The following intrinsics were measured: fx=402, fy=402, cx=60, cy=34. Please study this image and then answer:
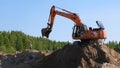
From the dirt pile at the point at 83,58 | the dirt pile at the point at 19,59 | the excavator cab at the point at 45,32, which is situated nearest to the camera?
the dirt pile at the point at 83,58

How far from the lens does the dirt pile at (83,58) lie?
35.7 meters

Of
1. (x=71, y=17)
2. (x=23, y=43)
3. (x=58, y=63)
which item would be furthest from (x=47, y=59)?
(x=23, y=43)

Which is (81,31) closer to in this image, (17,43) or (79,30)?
(79,30)

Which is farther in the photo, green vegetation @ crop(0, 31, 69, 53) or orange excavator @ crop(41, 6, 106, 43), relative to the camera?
green vegetation @ crop(0, 31, 69, 53)

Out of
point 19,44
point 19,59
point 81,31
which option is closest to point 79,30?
point 81,31

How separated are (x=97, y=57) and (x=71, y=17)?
4869 millimetres

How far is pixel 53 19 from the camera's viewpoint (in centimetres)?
3872

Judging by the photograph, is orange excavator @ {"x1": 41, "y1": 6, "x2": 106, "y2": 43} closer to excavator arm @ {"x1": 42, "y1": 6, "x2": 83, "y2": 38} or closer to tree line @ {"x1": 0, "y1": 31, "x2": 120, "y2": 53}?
excavator arm @ {"x1": 42, "y1": 6, "x2": 83, "y2": 38}

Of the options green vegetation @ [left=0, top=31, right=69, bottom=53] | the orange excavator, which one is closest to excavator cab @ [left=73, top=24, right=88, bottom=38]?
the orange excavator

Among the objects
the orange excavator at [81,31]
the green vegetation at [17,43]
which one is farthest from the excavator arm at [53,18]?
the green vegetation at [17,43]

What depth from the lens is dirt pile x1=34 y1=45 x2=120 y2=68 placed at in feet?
117

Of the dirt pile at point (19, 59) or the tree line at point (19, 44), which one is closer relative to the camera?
the dirt pile at point (19, 59)

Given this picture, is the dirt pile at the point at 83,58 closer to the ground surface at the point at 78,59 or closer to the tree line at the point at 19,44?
the ground surface at the point at 78,59

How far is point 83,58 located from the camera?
36.1 metres
